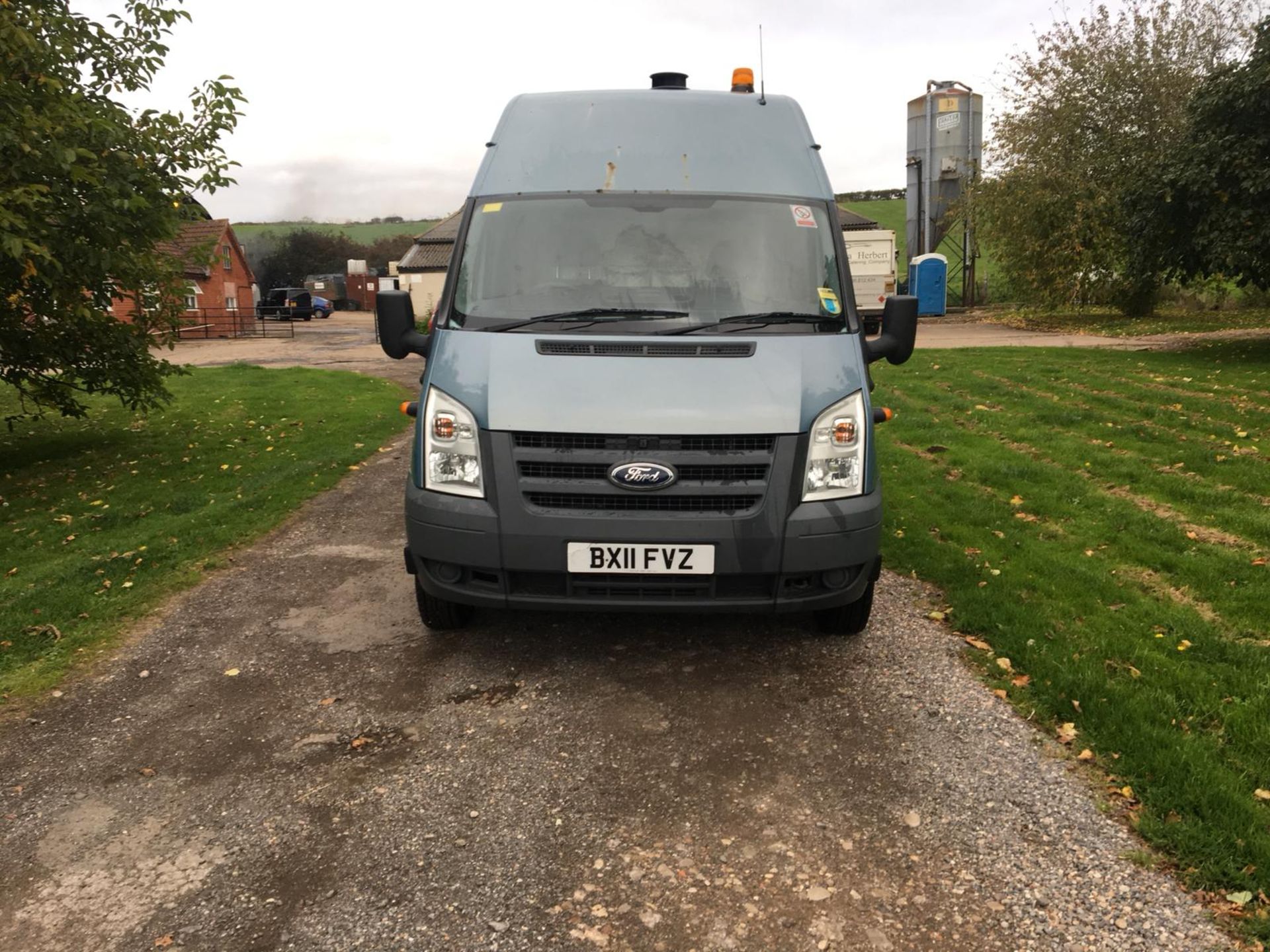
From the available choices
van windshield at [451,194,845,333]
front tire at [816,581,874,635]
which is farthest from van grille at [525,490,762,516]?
front tire at [816,581,874,635]

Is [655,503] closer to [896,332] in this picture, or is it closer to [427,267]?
[896,332]

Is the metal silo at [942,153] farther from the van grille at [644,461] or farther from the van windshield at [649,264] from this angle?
the van grille at [644,461]

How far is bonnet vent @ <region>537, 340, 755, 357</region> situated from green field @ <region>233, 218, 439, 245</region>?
4129 inches

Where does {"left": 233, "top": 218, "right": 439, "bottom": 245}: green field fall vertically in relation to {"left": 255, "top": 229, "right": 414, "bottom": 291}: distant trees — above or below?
above

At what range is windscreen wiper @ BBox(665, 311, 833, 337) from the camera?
4426mm

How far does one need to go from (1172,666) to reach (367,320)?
58.9 meters

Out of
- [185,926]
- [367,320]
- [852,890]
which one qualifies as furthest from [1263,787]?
[367,320]

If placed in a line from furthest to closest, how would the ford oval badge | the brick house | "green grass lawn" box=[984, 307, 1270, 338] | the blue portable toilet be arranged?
→ the brick house
the blue portable toilet
"green grass lawn" box=[984, 307, 1270, 338]
the ford oval badge

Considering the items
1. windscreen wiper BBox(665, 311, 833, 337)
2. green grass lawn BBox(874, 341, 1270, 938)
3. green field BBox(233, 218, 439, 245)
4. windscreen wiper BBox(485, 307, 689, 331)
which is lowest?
green grass lawn BBox(874, 341, 1270, 938)

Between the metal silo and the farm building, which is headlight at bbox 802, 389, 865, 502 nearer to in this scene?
the metal silo

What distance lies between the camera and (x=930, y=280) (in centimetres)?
3559

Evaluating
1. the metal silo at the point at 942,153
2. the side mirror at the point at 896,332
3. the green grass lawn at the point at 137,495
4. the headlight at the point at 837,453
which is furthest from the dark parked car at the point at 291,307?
the headlight at the point at 837,453

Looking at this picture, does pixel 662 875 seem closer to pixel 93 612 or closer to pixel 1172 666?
pixel 1172 666

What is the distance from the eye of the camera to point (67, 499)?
9.26 metres
